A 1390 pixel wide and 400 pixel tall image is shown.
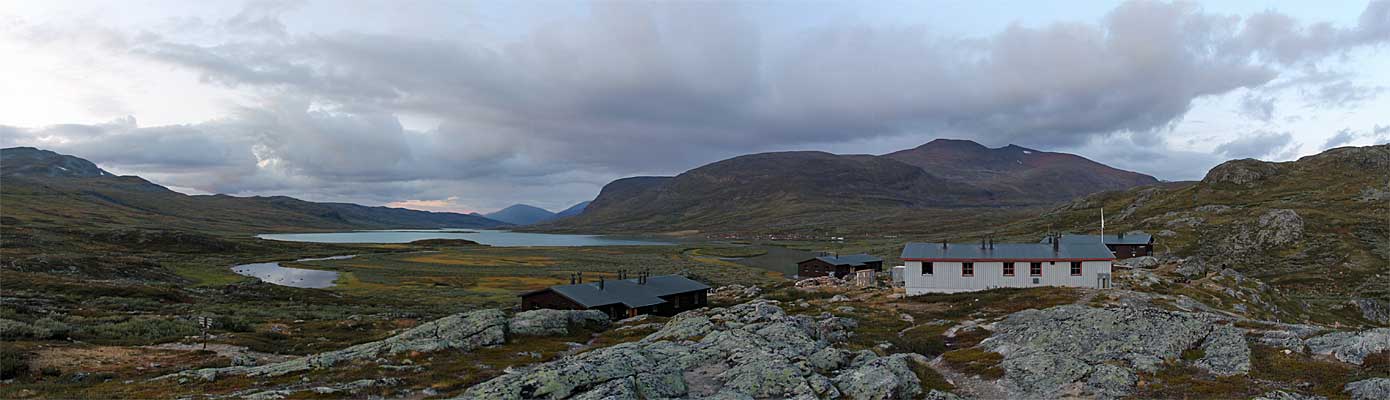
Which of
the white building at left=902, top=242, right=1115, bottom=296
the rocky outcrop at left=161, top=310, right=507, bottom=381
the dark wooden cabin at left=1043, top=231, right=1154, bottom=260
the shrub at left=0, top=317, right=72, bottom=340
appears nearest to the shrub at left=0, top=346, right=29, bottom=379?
the rocky outcrop at left=161, top=310, right=507, bottom=381

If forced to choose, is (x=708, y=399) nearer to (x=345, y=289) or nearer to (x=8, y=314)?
(x=8, y=314)

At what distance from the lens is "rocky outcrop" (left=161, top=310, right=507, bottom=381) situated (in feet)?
106

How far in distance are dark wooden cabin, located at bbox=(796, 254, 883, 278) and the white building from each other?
3637cm

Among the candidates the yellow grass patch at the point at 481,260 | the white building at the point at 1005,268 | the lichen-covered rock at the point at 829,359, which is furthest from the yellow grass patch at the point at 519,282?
the lichen-covered rock at the point at 829,359

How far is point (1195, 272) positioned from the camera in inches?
2537

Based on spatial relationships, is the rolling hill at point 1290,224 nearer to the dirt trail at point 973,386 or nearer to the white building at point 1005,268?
the white building at point 1005,268

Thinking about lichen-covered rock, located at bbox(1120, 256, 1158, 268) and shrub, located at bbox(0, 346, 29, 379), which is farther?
lichen-covered rock, located at bbox(1120, 256, 1158, 268)

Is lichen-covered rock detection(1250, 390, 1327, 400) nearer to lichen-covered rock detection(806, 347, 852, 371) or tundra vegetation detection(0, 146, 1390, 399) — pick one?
tundra vegetation detection(0, 146, 1390, 399)

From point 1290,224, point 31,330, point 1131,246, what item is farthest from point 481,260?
point 1290,224

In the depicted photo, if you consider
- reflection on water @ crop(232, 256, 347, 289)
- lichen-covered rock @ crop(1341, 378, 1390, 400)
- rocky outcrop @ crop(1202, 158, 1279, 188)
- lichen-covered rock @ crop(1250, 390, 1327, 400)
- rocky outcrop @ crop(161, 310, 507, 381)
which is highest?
rocky outcrop @ crop(1202, 158, 1279, 188)

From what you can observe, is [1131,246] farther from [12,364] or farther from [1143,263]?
[12,364]

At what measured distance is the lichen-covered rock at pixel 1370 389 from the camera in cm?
2091

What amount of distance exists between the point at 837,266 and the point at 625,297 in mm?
50229

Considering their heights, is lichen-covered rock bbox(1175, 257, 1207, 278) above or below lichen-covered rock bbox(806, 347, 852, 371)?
above
